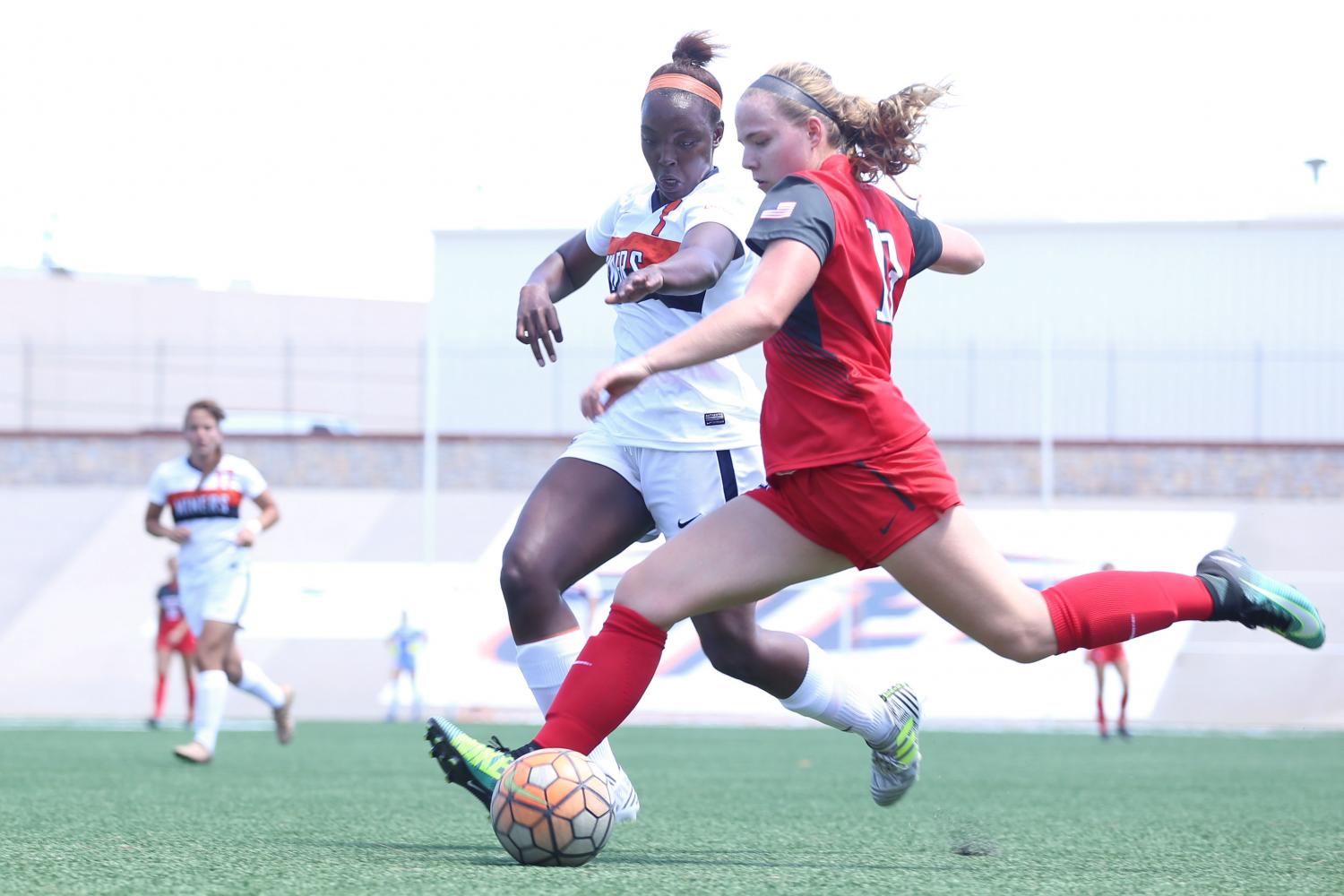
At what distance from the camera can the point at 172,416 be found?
3206 centimetres

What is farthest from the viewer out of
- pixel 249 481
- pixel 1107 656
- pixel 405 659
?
pixel 405 659

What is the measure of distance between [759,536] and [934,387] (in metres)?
21.8

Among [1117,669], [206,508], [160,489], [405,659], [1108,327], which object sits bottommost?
[405,659]

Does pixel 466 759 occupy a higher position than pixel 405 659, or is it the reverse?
pixel 466 759

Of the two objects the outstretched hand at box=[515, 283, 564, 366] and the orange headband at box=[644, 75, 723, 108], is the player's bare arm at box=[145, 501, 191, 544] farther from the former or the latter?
the orange headband at box=[644, 75, 723, 108]

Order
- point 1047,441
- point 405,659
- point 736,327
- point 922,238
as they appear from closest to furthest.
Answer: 1. point 736,327
2. point 922,238
3. point 405,659
4. point 1047,441

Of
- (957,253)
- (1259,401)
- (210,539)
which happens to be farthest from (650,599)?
(1259,401)

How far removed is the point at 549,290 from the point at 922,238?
119cm

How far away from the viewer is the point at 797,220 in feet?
11.6

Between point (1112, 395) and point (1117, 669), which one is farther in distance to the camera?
point (1112, 395)

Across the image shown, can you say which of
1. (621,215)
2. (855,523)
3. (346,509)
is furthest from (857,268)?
(346,509)

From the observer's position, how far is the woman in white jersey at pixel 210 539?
913 centimetres

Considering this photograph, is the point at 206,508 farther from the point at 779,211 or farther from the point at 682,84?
the point at 779,211

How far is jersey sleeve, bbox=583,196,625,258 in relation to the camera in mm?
4820
